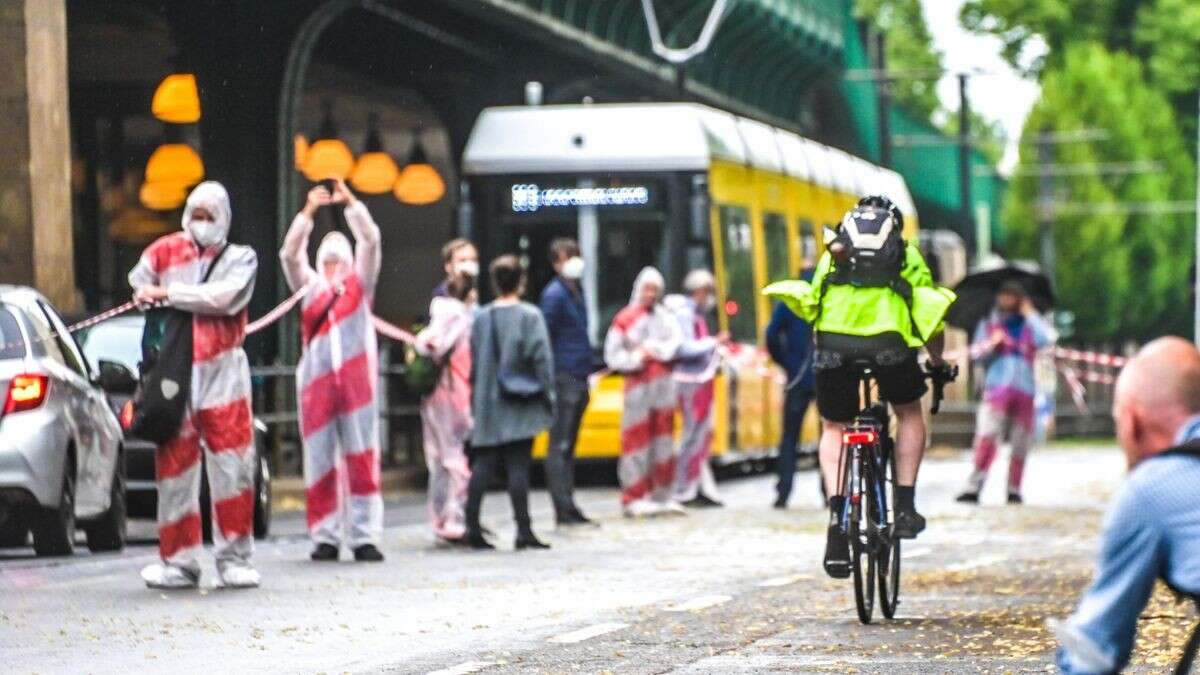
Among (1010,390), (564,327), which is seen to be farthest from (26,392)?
(1010,390)

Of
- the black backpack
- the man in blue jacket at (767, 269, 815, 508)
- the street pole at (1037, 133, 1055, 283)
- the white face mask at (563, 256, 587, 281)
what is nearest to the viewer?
the black backpack

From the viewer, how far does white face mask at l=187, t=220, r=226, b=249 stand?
43.5ft

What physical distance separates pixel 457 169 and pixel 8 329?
66.1 ft

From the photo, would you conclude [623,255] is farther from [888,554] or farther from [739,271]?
[888,554]

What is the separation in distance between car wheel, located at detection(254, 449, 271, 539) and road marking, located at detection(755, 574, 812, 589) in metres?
4.62

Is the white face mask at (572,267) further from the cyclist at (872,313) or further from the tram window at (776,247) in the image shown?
the tram window at (776,247)

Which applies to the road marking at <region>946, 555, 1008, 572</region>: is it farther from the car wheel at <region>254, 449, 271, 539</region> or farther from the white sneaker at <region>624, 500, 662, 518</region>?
the white sneaker at <region>624, 500, 662, 518</region>

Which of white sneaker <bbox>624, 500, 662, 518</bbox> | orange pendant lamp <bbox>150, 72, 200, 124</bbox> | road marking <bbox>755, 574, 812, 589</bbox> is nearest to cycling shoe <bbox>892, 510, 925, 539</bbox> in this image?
road marking <bbox>755, 574, 812, 589</bbox>

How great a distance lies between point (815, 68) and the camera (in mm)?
50406

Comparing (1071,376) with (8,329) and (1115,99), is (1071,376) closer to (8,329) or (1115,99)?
(8,329)

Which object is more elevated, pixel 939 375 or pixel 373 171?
pixel 373 171

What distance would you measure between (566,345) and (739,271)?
7789 mm

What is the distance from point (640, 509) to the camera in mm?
20438

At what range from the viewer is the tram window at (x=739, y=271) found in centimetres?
2659
